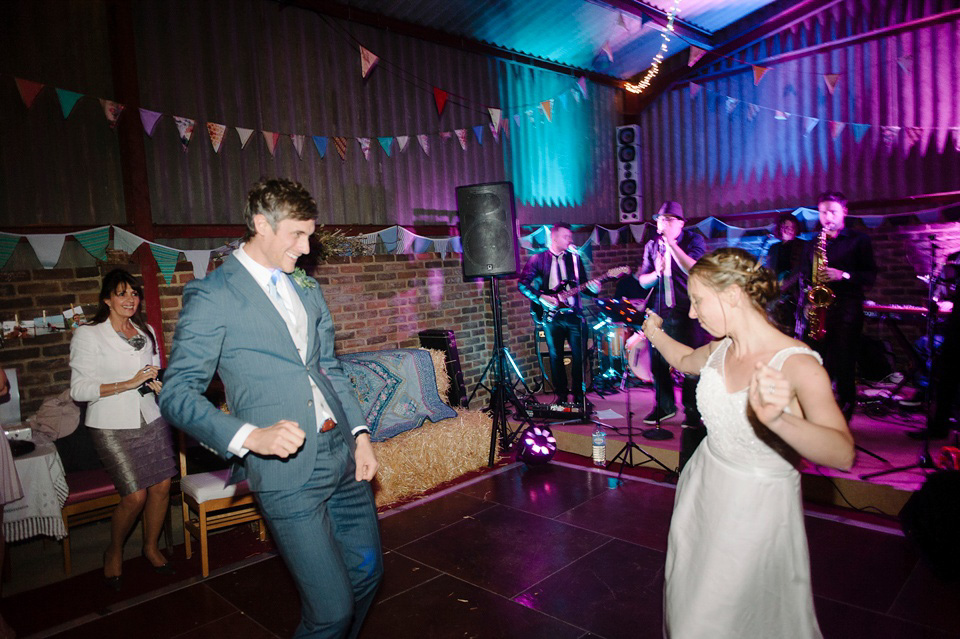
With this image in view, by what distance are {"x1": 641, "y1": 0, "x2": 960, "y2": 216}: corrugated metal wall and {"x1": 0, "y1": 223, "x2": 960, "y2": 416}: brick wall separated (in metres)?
0.81

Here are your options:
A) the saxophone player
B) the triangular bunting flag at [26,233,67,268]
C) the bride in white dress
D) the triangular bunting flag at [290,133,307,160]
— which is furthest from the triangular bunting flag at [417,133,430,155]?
the bride in white dress

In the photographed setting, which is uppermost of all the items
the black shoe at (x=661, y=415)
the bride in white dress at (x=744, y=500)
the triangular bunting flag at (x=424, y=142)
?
the triangular bunting flag at (x=424, y=142)

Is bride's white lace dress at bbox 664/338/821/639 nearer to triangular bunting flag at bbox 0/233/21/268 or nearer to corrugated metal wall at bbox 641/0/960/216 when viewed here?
triangular bunting flag at bbox 0/233/21/268

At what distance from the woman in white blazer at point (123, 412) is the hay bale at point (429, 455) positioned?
4.88ft

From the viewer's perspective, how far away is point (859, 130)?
23.2ft

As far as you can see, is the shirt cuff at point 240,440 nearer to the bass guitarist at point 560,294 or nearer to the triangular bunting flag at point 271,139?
the triangular bunting flag at point 271,139

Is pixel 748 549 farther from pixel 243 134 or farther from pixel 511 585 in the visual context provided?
pixel 243 134

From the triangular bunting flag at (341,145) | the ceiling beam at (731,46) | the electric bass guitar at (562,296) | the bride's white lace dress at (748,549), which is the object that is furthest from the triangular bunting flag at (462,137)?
the bride's white lace dress at (748,549)

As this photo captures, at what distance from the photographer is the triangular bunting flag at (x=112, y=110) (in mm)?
4387

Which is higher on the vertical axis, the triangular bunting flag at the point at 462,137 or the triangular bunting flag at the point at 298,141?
the triangular bunting flag at the point at 462,137

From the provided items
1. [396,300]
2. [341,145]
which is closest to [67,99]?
[341,145]

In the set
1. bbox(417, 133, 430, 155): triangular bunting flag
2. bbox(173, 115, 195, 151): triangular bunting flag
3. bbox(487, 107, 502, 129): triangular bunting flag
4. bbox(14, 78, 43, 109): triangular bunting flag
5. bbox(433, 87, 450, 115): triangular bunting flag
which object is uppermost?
bbox(433, 87, 450, 115): triangular bunting flag

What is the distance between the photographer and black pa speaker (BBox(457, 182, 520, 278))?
5.36 metres

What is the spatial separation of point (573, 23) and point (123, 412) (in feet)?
20.8
